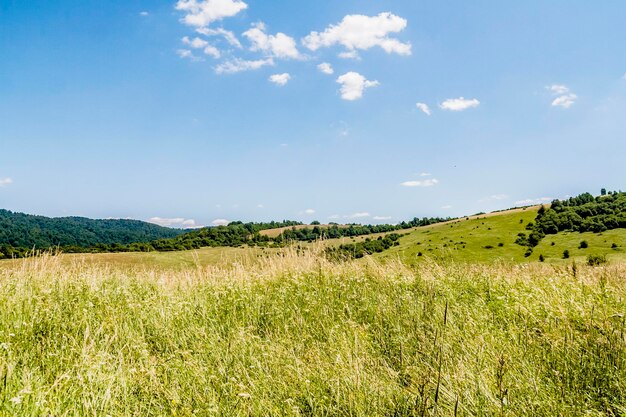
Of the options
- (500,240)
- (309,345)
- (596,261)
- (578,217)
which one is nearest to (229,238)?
(596,261)

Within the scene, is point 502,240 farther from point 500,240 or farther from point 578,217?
point 578,217

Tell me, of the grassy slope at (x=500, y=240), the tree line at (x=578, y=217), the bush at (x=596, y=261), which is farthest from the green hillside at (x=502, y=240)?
the bush at (x=596, y=261)

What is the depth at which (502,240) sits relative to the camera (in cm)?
10475

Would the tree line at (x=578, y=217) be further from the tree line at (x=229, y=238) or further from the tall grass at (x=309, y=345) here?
the tall grass at (x=309, y=345)

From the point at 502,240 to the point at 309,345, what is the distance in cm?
11429

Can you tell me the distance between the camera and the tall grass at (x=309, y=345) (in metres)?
3.31

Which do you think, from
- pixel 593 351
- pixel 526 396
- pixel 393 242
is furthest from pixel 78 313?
pixel 393 242

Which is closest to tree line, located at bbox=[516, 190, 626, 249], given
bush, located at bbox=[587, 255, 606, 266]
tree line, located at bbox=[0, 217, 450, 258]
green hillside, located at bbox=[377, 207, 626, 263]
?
green hillside, located at bbox=[377, 207, 626, 263]

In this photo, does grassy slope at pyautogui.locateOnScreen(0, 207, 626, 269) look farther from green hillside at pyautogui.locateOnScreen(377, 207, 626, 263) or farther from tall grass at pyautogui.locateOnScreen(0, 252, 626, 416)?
tall grass at pyautogui.locateOnScreen(0, 252, 626, 416)

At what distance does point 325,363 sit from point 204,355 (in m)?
1.59

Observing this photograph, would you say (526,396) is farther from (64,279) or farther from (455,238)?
(455,238)

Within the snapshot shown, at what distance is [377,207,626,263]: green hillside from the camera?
276ft

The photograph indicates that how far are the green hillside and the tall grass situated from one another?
60.8 meters

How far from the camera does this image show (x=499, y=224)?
397ft
